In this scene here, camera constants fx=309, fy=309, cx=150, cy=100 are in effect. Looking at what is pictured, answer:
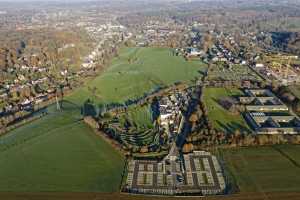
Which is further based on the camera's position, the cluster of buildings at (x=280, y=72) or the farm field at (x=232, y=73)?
the farm field at (x=232, y=73)

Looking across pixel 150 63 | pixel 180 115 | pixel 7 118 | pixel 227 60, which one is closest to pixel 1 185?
pixel 7 118

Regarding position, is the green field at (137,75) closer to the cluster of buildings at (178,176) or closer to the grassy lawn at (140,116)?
the grassy lawn at (140,116)

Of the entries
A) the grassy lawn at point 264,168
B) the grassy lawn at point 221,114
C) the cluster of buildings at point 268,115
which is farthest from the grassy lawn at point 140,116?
the cluster of buildings at point 268,115

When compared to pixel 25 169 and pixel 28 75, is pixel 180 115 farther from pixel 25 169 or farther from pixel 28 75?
pixel 28 75

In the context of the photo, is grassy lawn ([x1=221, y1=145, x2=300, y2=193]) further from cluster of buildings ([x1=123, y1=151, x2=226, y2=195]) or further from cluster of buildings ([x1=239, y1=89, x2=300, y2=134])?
cluster of buildings ([x1=239, y1=89, x2=300, y2=134])

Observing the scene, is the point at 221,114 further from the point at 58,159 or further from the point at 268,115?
the point at 58,159

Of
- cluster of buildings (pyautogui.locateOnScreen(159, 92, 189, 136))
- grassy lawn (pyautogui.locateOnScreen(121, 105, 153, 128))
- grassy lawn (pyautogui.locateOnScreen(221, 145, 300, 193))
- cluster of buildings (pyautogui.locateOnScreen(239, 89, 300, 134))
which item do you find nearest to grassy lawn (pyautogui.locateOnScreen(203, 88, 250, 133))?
cluster of buildings (pyautogui.locateOnScreen(239, 89, 300, 134))

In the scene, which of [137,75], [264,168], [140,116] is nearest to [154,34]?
[137,75]
